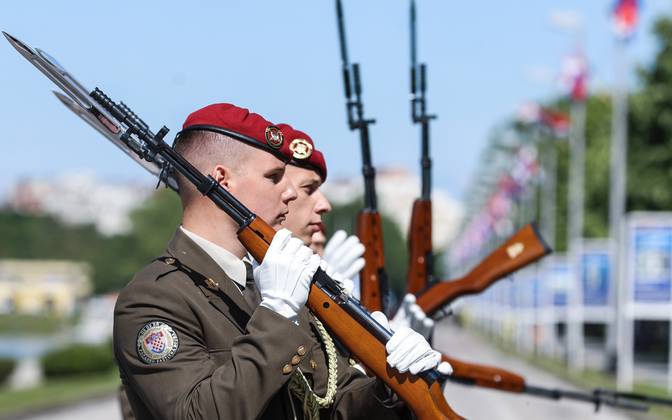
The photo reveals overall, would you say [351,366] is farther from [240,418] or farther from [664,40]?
[664,40]

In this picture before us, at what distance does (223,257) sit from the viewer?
3256 mm

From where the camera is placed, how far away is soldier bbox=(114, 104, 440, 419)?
281 cm

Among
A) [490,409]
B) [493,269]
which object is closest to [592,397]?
[493,269]

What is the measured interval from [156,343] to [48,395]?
64.5 feet

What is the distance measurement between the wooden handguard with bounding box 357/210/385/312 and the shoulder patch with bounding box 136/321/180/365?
8.64 ft

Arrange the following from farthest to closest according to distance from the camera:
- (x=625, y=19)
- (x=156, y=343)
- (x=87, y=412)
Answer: (x=625, y=19) < (x=87, y=412) < (x=156, y=343)

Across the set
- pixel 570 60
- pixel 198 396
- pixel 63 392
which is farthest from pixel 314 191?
pixel 570 60

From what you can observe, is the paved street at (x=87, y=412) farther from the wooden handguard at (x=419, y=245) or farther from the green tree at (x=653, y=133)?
the green tree at (x=653, y=133)

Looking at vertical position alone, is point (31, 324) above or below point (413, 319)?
above

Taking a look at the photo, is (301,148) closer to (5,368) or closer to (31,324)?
(5,368)

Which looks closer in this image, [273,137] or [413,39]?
[273,137]

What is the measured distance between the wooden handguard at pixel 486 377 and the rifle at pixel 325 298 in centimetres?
309

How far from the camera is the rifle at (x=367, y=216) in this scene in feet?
17.9

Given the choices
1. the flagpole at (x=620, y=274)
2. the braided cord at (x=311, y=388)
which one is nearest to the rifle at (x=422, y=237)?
the braided cord at (x=311, y=388)
